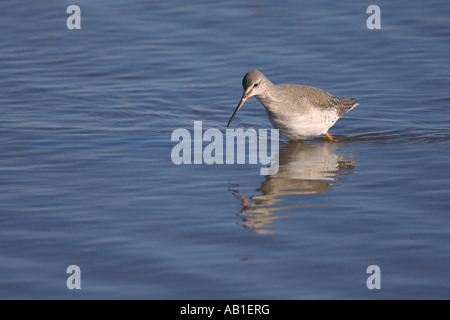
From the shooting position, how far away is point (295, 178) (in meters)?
10.1

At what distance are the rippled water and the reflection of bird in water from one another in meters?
0.04

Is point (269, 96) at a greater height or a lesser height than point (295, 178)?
greater

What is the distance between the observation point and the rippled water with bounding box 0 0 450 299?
7320 millimetres

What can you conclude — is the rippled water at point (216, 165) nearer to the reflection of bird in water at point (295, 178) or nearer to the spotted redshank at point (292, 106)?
the reflection of bird in water at point (295, 178)

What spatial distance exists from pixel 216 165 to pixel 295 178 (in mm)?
1158

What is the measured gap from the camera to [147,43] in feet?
53.0

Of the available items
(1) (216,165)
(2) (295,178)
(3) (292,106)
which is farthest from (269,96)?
(2) (295,178)

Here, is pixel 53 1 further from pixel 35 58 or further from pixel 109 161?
pixel 109 161

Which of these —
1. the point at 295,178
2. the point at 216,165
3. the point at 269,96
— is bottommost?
the point at 295,178

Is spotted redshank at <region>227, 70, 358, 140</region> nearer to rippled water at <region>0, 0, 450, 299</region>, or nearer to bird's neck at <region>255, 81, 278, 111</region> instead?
bird's neck at <region>255, 81, 278, 111</region>

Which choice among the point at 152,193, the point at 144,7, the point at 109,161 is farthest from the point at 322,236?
the point at 144,7

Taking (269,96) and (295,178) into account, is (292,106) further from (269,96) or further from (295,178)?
(295,178)

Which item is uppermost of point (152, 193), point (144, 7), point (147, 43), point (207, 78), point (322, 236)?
point (144, 7)

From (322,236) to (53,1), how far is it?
41.2 ft
